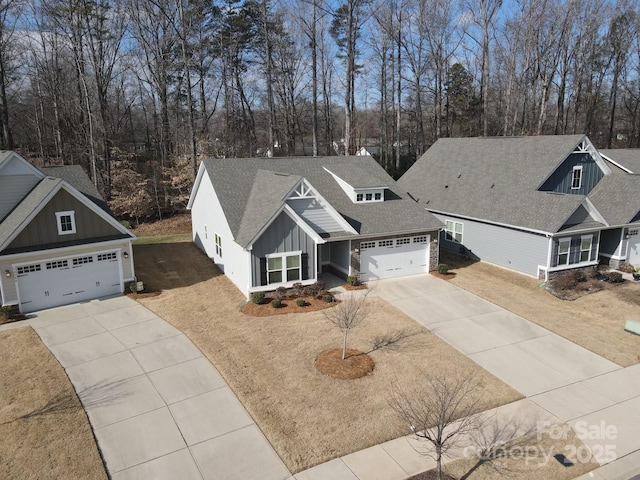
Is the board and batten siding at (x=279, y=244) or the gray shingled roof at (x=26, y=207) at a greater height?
the gray shingled roof at (x=26, y=207)

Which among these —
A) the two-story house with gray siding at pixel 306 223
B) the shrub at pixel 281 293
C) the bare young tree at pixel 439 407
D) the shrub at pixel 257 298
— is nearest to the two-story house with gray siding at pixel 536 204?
the two-story house with gray siding at pixel 306 223

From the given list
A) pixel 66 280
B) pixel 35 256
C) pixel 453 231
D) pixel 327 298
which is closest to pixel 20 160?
pixel 35 256

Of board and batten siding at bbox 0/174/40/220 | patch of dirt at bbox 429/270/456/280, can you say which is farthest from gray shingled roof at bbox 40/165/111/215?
patch of dirt at bbox 429/270/456/280

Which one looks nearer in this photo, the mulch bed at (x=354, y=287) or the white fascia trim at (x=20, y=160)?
the white fascia trim at (x=20, y=160)

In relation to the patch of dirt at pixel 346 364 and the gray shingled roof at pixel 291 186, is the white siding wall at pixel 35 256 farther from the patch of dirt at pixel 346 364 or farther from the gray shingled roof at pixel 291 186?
the patch of dirt at pixel 346 364

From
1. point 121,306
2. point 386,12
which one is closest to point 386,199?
point 121,306

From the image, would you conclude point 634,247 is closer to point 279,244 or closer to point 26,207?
point 279,244

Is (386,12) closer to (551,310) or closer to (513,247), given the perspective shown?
(513,247)

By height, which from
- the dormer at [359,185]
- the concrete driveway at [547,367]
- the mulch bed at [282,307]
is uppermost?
the dormer at [359,185]
